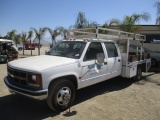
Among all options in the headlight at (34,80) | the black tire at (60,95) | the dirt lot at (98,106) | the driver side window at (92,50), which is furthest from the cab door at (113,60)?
the headlight at (34,80)

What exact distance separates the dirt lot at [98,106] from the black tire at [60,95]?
0.19 metres

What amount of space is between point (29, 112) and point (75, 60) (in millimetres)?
1809

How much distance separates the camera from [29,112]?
501 cm

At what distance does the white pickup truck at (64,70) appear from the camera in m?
4.50

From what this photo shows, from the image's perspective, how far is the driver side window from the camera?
18.8ft

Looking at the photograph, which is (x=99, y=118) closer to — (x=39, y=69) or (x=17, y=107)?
(x=39, y=69)

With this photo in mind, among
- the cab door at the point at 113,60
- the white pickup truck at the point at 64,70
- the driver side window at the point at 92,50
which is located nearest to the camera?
the white pickup truck at the point at 64,70

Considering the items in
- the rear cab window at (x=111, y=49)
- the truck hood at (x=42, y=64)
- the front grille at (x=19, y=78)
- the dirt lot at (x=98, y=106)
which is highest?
the rear cab window at (x=111, y=49)

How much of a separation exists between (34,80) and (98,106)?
6.82 ft

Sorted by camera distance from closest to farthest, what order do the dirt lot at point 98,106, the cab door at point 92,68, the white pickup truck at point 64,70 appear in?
the white pickup truck at point 64,70 < the dirt lot at point 98,106 < the cab door at point 92,68

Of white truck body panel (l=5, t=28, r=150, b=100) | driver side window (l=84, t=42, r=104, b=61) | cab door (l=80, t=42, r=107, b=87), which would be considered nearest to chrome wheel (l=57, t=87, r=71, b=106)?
white truck body panel (l=5, t=28, r=150, b=100)

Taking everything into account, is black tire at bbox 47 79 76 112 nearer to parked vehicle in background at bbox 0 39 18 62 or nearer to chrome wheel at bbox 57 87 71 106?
chrome wheel at bbox 57 87 71 106

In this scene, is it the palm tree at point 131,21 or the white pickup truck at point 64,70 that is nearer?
the white pickup truck at point 64,70

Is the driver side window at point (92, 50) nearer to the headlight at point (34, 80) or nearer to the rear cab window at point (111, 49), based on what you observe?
the rear cab window at point (111, 49)
